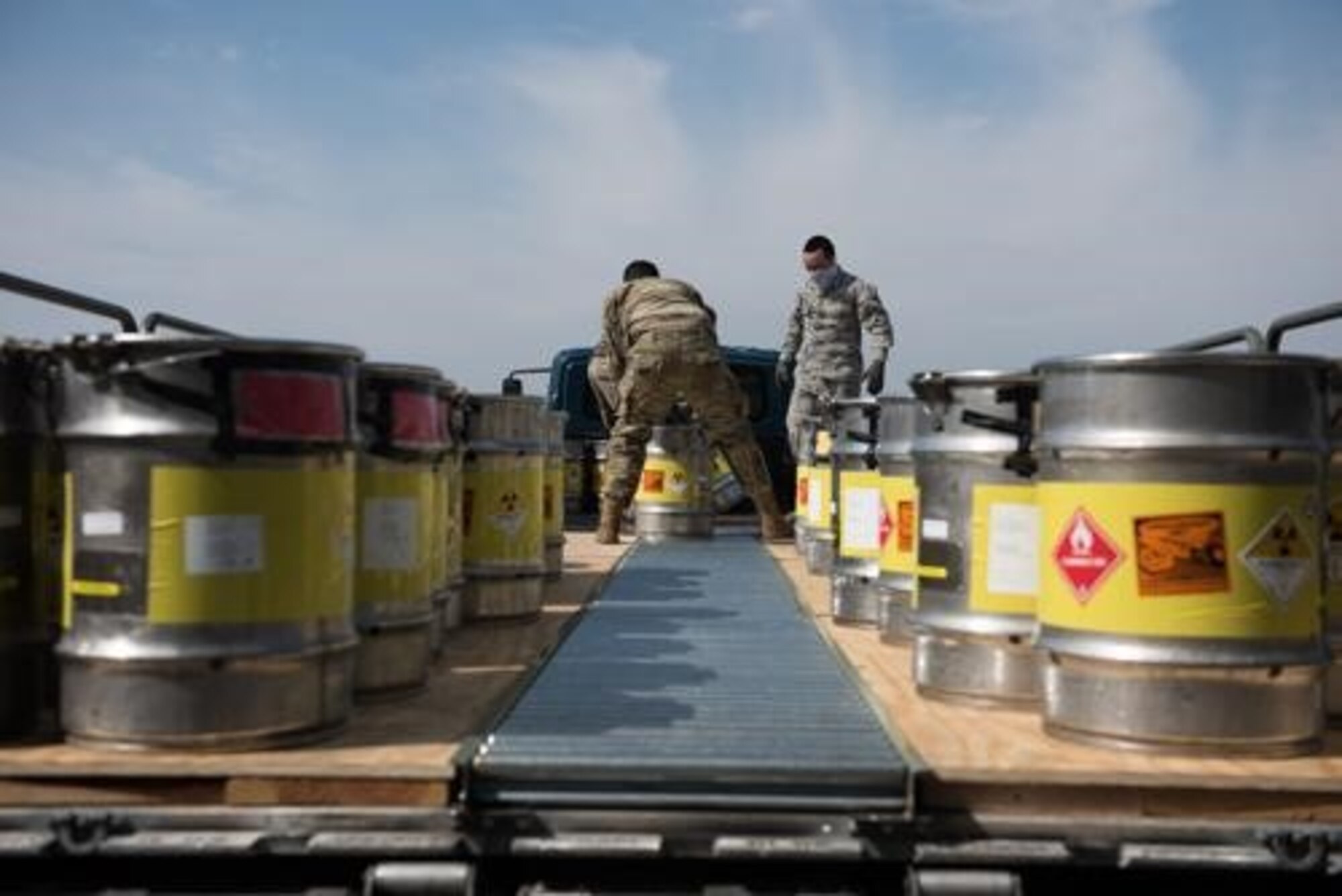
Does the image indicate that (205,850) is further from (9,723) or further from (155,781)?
(9,723)

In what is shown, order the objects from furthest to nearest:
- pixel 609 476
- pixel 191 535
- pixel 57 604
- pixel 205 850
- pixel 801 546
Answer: pixel 609 476, pixel 801 546, pixel 57 604, pixel 191 535, pixel 205 850

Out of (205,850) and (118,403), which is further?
(118,403)

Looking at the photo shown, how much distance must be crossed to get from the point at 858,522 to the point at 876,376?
4547mm

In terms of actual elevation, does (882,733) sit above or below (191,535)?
below

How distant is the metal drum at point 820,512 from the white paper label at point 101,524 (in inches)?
167

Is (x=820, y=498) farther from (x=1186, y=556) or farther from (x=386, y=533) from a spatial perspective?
(x=1186, y=556)

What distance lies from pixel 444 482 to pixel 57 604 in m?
1.38

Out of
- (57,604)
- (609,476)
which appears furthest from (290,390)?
(609,476)

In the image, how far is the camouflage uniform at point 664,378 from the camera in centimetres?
881

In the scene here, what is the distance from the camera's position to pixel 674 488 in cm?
918

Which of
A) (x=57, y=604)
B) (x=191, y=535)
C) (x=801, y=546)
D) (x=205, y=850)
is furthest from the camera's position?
(x=801, y=546)

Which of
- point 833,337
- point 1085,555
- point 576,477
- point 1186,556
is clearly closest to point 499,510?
point 1085,555

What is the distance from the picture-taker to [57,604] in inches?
117

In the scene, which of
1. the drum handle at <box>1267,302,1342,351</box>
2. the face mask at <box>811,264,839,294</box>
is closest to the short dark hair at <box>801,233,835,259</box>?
the face mask at <box>811,264,839,294</box>
